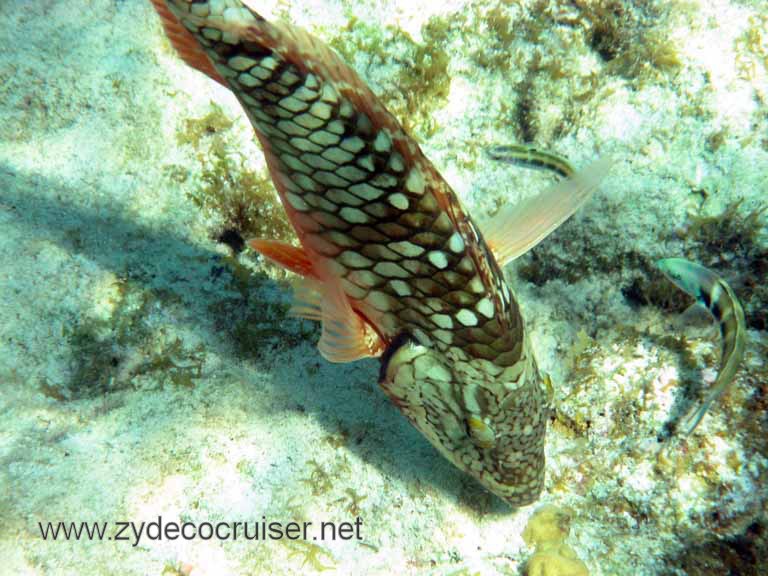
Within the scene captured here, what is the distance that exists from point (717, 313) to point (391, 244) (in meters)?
2.31

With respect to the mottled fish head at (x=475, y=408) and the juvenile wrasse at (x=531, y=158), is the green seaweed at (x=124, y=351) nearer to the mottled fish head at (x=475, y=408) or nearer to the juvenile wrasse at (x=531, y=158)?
the mottled fish head at (x=475, y=408)

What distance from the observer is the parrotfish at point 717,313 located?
2799mm

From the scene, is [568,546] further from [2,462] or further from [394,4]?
[394,4]

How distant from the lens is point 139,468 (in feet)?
8.15

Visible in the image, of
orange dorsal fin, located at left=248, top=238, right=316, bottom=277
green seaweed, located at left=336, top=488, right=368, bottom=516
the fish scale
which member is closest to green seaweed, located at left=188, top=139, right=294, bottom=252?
orange dorsal fin, located at left=248, top=238, right=316, bottom=277

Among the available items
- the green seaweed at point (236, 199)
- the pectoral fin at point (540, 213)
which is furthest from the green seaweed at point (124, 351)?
the pectoral fin at point (540, 213)

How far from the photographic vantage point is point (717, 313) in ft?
9.68

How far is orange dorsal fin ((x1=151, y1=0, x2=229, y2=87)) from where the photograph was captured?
216 centimetres

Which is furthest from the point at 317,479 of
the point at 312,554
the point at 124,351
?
the point at 124,351

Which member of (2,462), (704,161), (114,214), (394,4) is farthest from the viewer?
(394,4)

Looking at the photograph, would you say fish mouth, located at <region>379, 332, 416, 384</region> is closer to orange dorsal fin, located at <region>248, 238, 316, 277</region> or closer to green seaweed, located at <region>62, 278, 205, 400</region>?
orange dorsal fin, located at <region>248, 238, 316, 277</region>

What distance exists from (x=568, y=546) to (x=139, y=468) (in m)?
2.49

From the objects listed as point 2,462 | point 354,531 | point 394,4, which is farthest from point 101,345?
point 394,4

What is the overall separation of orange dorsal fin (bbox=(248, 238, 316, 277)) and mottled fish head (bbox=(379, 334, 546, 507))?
0.64 meters
